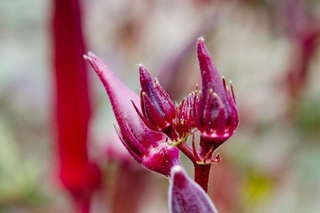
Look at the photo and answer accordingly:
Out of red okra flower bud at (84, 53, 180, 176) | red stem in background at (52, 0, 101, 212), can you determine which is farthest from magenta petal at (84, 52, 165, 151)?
red stem in background at (52, 0, 101, 212)

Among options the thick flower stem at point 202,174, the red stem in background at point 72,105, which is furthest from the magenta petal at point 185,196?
the red stem in background at point 72,105

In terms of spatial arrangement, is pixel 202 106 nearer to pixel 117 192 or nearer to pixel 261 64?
pixel 117 192

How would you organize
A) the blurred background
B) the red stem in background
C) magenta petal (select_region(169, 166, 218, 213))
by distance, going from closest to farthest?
magenta petal (select_region(169, 166, 218, 213)) < the red stem in background < the blurred background

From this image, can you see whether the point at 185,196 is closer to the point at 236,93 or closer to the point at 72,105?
the point at 72,105

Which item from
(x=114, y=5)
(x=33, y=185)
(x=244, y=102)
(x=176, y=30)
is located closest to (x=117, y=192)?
(x=33, y=185)

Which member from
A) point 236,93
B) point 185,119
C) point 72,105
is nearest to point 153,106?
point 185,119

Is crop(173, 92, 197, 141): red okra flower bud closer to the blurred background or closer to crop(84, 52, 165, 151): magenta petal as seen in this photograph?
crop(84, 52, 165, 151): magenta petal
